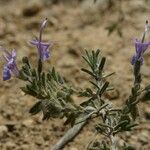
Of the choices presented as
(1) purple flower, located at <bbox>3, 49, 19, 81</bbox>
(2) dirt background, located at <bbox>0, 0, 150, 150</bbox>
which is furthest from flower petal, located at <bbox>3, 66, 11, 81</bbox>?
(2) dirt background, located at <bbox>0, 0, 150, 150</bbox>

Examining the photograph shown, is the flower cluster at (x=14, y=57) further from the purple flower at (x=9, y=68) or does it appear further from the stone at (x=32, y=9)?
the stone at (x=32, y=9)

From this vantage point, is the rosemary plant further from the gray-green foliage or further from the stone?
the stone

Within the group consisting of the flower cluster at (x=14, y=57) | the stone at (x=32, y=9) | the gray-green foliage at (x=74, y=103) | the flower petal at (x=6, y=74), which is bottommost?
the gray-green foliage at (x=74, y=103)

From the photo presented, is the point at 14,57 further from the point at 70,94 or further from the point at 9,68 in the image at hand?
the point at 70,94

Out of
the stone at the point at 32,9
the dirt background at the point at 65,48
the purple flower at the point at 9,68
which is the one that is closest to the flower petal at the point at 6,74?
the purple flower at the point at 9,68

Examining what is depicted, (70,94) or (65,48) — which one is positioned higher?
(65,48)

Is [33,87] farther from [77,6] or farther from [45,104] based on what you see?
[77,6]

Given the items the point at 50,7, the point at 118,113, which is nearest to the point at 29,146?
the point at 118,113

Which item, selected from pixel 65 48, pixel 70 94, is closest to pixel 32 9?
pixel 65 48
